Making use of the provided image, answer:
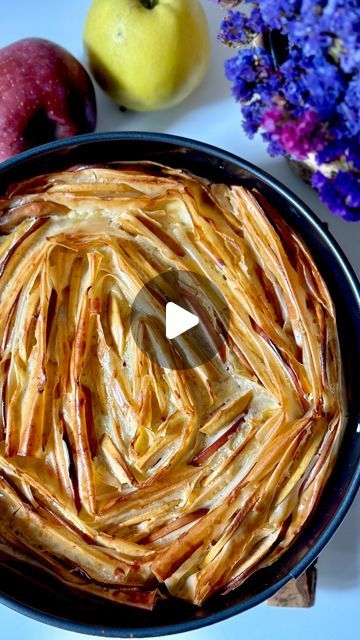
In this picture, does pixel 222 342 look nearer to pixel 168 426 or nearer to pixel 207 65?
pixel 168 426

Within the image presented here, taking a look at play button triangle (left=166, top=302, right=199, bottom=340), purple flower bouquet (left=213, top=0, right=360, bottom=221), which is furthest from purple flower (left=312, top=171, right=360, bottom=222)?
play button triangle (left=166, top=302, right=199, bottom=340)

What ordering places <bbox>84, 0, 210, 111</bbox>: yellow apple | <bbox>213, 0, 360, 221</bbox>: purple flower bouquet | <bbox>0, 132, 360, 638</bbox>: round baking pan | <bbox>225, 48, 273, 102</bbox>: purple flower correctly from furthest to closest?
<bbox>84, 0, 210, 111</bbox>: yellow apple → <bbox>0, 132, 360, 638</bbox>: round baking pan → <bbox>225, 48, 273, 102</bbox>: purple flower → <bbox>213, 0, 360, 221</bbox>: purple flower bouquet

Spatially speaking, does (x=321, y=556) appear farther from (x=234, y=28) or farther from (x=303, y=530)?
(x=234, y=28)

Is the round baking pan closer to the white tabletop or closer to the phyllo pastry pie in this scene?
the phyllo pastry pie

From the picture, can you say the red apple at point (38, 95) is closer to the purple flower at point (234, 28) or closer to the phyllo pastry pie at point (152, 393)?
the phyllo pastry pie at point (152, 393)

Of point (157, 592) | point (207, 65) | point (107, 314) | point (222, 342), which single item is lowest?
point (157, 592)

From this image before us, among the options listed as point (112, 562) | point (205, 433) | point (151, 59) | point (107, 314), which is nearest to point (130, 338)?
point (107, 314)

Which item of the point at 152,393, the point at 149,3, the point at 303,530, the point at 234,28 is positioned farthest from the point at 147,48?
the point at 303,530
